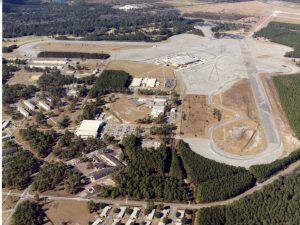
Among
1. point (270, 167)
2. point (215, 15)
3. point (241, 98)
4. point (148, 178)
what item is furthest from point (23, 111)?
point (215, 15)

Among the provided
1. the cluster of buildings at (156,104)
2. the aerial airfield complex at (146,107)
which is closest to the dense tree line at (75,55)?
the aerial airfield complex at (146,107)

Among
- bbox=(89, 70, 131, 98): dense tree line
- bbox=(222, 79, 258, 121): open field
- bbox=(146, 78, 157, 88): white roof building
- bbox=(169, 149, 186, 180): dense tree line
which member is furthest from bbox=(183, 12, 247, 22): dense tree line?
bbox=(169, 149, 186, 180): dense tree line

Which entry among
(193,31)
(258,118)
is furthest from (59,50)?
(258,118)

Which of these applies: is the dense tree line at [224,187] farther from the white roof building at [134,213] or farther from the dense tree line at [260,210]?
the white roof building at [134,213]

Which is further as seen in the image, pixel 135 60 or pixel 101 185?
pixel 135 60

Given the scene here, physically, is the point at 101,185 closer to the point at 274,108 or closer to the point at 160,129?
the point at 160,129
